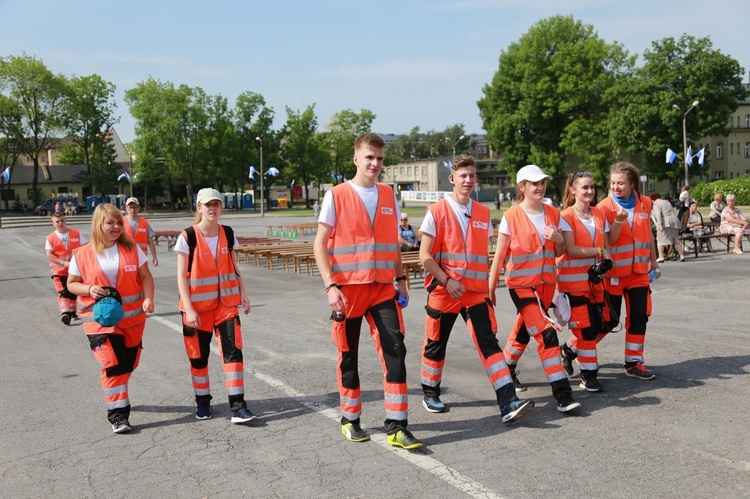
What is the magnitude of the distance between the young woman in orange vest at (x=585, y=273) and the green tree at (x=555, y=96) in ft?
173

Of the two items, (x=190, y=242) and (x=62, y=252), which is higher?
(x=190, y=242)

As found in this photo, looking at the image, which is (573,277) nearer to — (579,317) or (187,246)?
(579,317)

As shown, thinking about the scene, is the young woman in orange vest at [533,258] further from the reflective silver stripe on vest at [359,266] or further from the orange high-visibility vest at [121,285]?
the orange high-visibility vest at [121,285]

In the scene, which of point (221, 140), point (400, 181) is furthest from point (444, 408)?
point (400, 181)

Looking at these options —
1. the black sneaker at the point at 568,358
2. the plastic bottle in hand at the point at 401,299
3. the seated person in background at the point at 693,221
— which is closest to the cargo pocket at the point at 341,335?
the plastic bottle in hand at the point at 401,299

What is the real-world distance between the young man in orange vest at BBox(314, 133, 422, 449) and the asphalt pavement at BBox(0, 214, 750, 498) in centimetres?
31

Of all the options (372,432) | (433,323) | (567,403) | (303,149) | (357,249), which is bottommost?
(372,432)

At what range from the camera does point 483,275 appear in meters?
5.44

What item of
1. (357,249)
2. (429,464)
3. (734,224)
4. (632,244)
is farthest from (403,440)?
(734,224)

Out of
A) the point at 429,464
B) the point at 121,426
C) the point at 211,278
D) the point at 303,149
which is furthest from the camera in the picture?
the point at 303,149

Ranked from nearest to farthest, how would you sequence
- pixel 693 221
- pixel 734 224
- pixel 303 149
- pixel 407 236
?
pixel 407 236 < pixel 734 224 < pixel 693 221 < pixel 303 149

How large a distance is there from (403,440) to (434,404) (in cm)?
91

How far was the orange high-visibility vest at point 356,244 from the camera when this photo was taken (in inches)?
195

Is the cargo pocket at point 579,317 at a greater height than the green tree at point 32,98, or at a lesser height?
lesser
